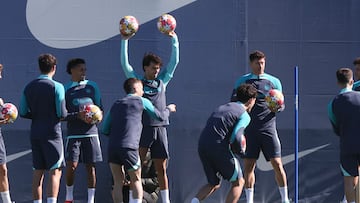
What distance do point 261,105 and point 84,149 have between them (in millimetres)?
1914

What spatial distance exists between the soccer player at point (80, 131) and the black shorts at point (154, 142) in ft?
1.82

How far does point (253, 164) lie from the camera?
26.8 feet

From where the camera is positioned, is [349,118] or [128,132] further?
[349,118]

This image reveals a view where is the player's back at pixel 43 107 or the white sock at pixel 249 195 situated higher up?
the player's back at pixel 43 107

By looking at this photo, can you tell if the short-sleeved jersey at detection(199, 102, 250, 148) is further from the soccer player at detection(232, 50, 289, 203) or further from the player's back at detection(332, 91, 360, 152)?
the player's back at detection(332, 91, 360, 152)

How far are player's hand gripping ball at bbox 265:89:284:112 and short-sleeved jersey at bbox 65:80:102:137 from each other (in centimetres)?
176

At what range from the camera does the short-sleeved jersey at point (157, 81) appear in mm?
7855

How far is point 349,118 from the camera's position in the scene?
7555mm

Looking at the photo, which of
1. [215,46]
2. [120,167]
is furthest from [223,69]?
[120,167]

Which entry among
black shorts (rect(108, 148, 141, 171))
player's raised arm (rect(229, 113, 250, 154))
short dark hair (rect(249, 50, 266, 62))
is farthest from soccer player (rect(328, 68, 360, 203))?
black shorts (rect(108, 148, 141, 171))

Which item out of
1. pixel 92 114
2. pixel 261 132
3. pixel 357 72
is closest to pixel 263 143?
pixel 261 132

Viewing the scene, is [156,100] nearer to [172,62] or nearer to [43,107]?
[172,62]

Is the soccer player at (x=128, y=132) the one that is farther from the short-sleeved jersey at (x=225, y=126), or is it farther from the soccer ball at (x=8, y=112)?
the soccer ball at (x=8, y=112)

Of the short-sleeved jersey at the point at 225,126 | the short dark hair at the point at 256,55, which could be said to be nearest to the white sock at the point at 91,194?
the short-sleeved jersey at the point at 225,126
